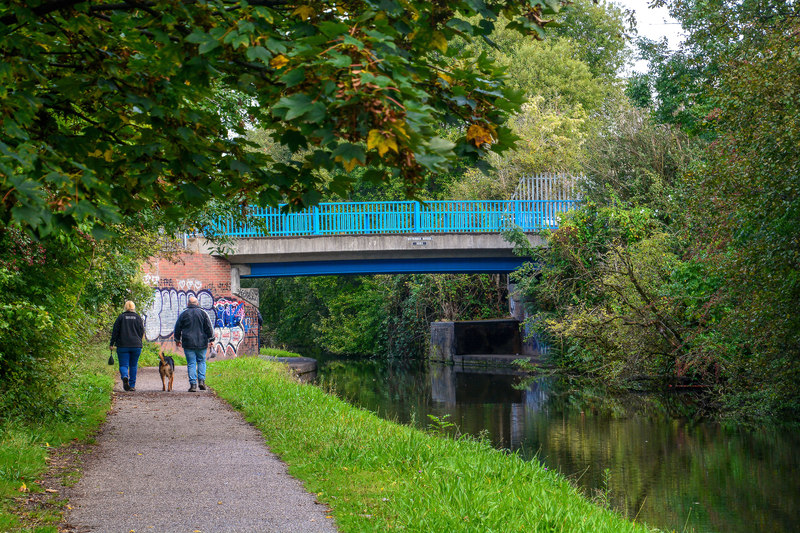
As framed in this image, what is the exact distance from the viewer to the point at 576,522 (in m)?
6.31

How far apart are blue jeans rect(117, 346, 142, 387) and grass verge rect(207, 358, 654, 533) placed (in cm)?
439

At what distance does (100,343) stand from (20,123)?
21.0 metres

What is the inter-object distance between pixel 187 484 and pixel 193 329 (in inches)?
319

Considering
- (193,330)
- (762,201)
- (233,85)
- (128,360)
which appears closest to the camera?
(233,85)

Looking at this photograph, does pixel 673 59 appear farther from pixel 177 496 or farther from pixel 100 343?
pixel 177 496

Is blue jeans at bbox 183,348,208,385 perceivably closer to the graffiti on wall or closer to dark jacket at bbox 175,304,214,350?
dark jacket at bbox 175,304,214,350

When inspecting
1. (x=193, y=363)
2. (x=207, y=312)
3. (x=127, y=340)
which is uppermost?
(x=207, y=312)

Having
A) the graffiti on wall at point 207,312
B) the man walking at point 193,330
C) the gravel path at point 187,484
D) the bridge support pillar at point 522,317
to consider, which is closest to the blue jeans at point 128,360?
the man walking at point 193,330

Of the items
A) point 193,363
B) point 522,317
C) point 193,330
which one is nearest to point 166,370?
Answer: point 193,363

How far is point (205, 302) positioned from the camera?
30062 millimetres

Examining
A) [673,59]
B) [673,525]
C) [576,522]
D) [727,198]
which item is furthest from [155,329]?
[576,522]

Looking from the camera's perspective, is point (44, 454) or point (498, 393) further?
point (498, 393)

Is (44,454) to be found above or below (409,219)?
below

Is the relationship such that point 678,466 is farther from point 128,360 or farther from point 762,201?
point 128,360
